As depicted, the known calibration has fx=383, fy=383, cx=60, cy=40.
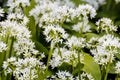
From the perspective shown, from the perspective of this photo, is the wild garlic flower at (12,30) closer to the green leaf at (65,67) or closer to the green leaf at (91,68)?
the green leaf at (65,67)

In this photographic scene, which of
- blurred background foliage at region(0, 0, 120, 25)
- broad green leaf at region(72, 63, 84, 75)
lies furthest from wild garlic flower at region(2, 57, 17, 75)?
blurred background foliage at region(0, 0, 120, 25)

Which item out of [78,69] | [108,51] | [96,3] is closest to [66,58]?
[78,69]

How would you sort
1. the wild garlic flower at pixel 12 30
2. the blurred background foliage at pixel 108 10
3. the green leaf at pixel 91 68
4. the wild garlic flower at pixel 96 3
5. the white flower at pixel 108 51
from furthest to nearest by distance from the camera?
the wild garlic flower at pixel 96 3, the blurred background foliage at pixel 108 10, the green leaf at pixel 91 68, the wild garlic flower at pixel 12 30, the white flower at pixel 108 51

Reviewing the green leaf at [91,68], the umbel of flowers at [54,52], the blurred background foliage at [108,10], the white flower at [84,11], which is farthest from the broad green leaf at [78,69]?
A: the blurred background foliage at [108,10]

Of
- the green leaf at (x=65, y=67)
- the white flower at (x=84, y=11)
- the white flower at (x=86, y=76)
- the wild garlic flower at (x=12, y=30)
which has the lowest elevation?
the white flower at (x=86, y=76)

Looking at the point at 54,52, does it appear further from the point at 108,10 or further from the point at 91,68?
the point at 108,10

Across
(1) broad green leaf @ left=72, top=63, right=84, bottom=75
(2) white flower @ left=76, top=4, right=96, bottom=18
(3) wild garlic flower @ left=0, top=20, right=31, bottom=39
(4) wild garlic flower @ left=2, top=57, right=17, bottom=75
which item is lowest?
(1) broad green leaf @ left=72, top=63, right=84, bottom=75

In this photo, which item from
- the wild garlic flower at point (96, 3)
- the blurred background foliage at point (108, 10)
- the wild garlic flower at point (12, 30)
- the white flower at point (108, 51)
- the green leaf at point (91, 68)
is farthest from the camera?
the wild garlic flower at point (96, 3)

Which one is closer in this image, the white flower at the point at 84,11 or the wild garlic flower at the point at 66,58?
Result: the wild garlic flower at the point at 66,58

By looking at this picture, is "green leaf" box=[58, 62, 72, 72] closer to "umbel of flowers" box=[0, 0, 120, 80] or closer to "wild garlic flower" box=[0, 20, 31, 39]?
"umbel of flowers" box=[0, 0, 120, 80]

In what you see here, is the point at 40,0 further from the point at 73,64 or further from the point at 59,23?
the point at 73,64

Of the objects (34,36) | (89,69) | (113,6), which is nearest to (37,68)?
(89,69)

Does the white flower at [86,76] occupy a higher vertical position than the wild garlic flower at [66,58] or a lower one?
lower
